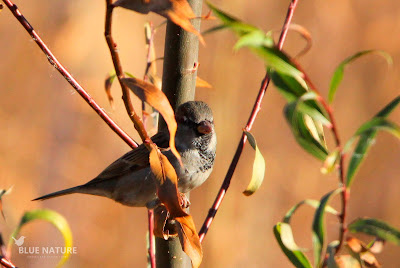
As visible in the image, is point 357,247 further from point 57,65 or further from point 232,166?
point 57,65

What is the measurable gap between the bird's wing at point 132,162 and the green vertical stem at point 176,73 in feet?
1.33

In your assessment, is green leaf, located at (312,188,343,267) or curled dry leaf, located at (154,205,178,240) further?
curled dry leaf, located at (154,205,178,240)

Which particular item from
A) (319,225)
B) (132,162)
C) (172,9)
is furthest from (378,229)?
(132,162)

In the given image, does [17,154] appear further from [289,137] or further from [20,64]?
[289,137]

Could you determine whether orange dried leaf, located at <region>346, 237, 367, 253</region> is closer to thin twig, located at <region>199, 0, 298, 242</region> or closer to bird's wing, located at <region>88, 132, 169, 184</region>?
thin twig, located at <region>199, 0, 298, 242</region>

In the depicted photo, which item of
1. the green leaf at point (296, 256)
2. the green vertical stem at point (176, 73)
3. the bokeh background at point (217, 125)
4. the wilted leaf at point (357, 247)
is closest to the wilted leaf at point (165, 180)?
the green leaf at point (296, 256)

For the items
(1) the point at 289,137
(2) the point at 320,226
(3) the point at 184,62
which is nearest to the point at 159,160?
(2) the point at 320,226

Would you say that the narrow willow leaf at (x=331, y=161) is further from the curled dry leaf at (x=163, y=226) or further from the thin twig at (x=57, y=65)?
Result: the thin twig at (x=57, y=65)

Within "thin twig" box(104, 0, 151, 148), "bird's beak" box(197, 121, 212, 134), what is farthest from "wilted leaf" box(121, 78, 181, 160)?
"bird's beak" box(197, 121, 212, 134)

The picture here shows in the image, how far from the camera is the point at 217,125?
4.24m

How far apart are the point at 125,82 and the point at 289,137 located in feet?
12.6

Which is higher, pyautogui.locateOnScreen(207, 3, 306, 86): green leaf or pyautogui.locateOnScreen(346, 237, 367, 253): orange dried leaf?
pyautogui.locateOnScreen(207, 3, 306, 86): green leaf

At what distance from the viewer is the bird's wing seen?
1.90 m

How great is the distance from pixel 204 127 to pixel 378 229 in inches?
45.4
